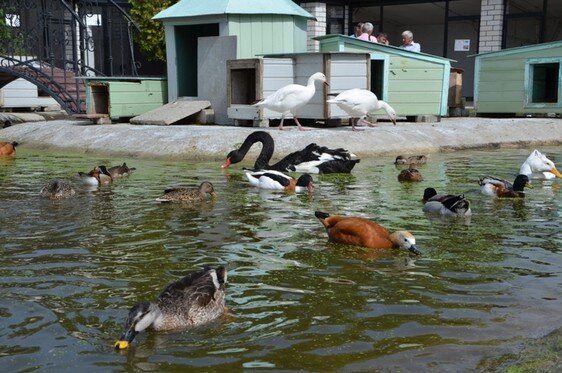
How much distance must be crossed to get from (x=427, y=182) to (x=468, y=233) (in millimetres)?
4055

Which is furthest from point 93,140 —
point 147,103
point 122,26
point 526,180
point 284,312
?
point 122,26

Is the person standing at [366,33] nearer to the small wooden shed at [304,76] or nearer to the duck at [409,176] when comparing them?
the small wooden shed at [304,76]

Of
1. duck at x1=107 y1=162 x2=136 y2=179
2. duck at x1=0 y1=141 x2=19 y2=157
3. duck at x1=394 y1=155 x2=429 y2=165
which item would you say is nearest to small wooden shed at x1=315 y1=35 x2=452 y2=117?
duck at x1=394 y1=155 x2=429 y2=165

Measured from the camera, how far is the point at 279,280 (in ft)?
22.4

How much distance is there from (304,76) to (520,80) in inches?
313

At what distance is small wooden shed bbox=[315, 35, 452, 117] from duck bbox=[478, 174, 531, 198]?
915cm

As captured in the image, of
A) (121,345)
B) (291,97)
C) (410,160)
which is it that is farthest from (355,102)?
(121,345)

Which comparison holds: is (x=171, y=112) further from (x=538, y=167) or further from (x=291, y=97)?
(x=538, y=167)

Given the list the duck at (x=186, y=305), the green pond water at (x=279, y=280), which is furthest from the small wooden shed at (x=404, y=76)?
the duck at (x=186, y=305)

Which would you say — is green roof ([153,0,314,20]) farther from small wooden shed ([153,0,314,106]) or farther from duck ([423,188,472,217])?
duck ([423,188,472,217])

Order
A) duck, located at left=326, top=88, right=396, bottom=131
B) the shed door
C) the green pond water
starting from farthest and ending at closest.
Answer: the shed door → duck, located at left=326, top=88, right=396, bottom=131 → the green pond water

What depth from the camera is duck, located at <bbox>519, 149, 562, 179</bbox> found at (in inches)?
513

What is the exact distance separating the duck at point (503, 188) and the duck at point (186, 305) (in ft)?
20.9

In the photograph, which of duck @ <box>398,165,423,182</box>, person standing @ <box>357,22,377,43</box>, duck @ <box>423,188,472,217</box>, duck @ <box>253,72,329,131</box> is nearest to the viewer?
duck @ <box>423,188,472,217</box>
